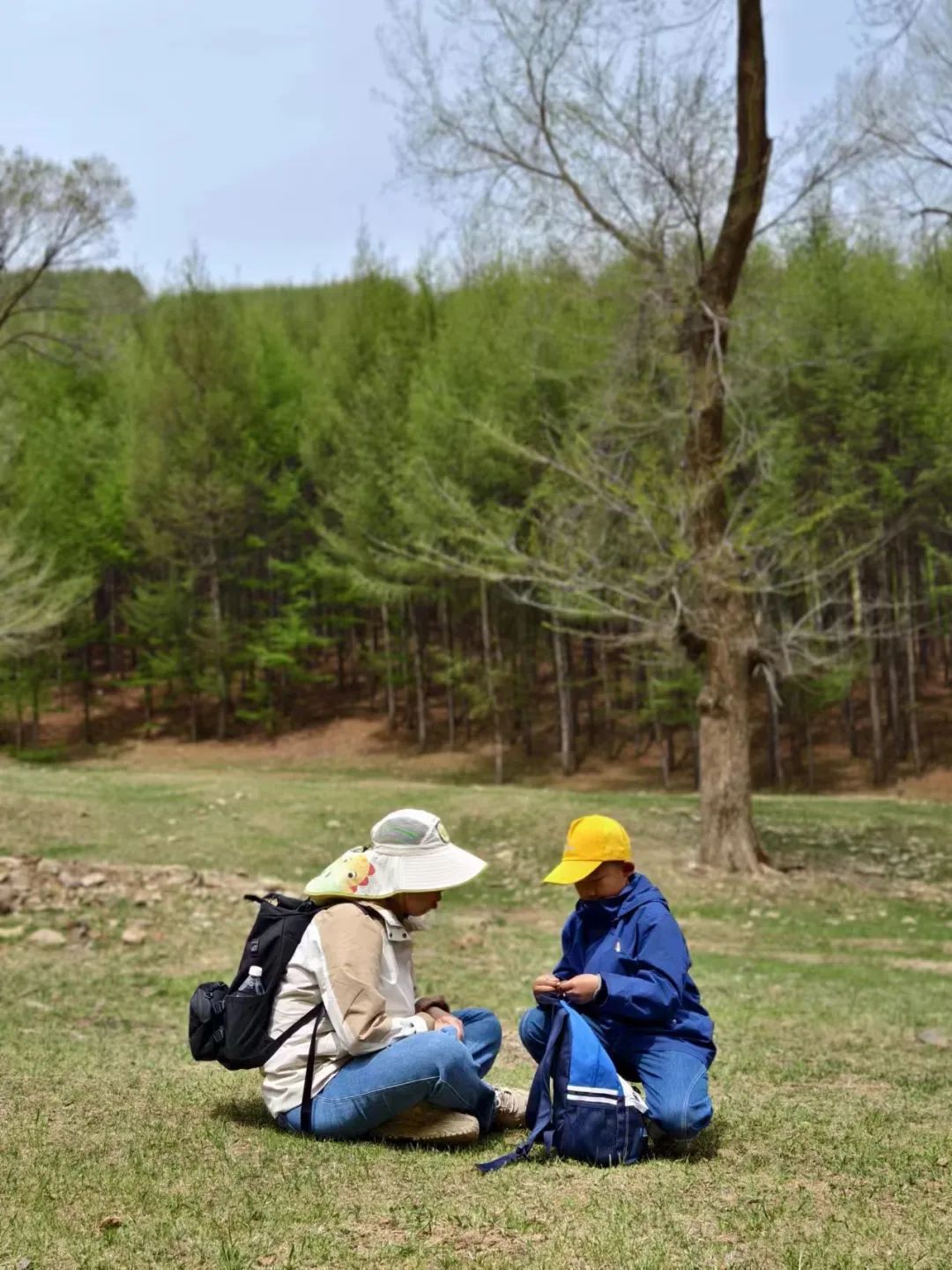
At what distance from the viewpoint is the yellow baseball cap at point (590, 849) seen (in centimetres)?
476

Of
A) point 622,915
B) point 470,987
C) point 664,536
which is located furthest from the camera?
point 664,536

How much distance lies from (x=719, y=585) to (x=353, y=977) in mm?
12008

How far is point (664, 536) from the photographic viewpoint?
16484 millimetres

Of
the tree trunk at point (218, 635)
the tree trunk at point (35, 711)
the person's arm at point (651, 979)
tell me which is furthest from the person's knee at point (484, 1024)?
the tree trunk at point (35, 711)

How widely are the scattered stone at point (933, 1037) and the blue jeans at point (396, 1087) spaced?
432 cm

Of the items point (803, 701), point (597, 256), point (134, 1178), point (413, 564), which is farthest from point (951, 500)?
point (134, 1178)

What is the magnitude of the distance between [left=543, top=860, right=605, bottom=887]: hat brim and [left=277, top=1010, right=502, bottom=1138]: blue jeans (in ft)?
2.25

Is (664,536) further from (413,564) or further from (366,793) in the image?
(413,564)

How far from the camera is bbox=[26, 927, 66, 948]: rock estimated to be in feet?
34.4

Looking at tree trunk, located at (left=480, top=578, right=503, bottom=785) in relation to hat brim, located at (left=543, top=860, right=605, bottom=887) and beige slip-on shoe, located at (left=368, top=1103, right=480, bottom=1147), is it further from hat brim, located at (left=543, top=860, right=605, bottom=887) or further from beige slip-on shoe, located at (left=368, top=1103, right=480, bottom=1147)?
beige slip-on shoe, located at (left=368, top=1103, right=480, bottom=1147)

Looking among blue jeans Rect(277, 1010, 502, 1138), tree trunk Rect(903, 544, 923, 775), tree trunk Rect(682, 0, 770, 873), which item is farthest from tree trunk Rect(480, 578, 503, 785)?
blue jeans Rect(277, 1010, 502, 1138)

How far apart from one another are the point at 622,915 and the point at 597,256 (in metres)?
13.8

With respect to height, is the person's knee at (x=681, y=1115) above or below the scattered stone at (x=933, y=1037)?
above

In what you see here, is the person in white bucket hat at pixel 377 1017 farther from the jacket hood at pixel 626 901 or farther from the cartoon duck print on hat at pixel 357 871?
the jacket hood at pixel 626 901
